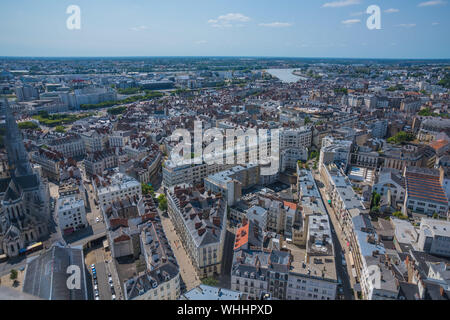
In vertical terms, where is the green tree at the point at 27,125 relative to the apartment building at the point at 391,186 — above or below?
above

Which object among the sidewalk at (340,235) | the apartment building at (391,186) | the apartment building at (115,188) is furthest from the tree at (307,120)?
the apartment building at (115,188)

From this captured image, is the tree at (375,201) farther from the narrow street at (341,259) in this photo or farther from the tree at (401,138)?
the tree at (401,138)

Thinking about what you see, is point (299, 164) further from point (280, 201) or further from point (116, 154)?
point (116, 154)

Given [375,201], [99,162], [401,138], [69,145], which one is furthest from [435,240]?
[69,145]

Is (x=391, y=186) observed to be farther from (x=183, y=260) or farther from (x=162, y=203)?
(x=162, y=203)

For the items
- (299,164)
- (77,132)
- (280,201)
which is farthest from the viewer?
(77,132)

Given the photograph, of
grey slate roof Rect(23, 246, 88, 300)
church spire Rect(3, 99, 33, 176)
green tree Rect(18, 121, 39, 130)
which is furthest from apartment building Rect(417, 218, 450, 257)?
green tree Rect(18, 121, 39, 130)

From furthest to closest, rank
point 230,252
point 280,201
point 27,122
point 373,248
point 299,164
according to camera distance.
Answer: point 27,122 < point 299,164 < point 280,201 < point 230,252 < point 373,248
